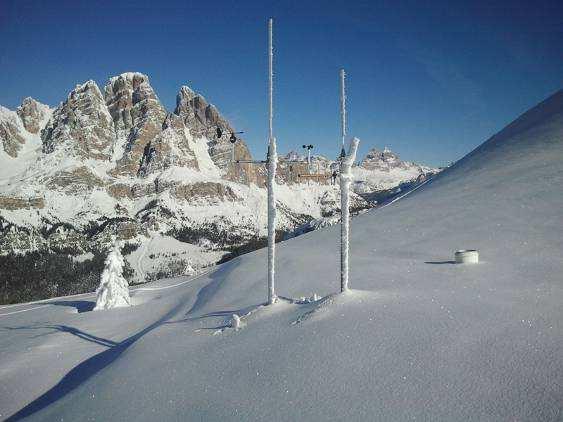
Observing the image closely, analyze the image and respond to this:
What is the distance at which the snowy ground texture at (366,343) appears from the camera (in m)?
6.38

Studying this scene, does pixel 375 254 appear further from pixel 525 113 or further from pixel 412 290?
pixel 525 113

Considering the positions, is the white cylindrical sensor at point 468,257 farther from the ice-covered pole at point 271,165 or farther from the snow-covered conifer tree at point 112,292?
the snow-covered conifer tree at point 112,292

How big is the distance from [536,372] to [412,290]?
212 inches

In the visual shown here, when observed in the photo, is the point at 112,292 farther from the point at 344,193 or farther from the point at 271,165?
the point at 344,193

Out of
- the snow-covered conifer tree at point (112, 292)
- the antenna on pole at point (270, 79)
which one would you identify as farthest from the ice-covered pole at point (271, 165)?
the snow-covered conifer tree at point (112, 292)

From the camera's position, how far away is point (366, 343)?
821cm

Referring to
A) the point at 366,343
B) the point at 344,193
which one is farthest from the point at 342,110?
the point at 366,343

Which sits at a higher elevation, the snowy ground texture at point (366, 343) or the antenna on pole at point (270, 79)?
the antenna on pole at point (270, 79)

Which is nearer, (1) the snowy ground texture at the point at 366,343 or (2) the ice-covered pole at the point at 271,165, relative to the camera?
(1) the snowy ground texture at the point at 366,343

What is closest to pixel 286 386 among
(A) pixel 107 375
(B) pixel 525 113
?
(A) pixel 107 375

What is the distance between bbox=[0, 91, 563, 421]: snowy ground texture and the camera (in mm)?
6383

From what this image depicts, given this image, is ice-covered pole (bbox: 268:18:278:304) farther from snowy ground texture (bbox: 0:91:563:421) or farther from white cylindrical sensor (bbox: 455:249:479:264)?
white cylindrical sensor (bbox: 455:249:479:264)

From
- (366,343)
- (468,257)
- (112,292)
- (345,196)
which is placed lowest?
(112,292)

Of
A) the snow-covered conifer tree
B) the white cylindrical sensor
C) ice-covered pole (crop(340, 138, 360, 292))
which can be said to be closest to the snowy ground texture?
the white cylindrical sensor
